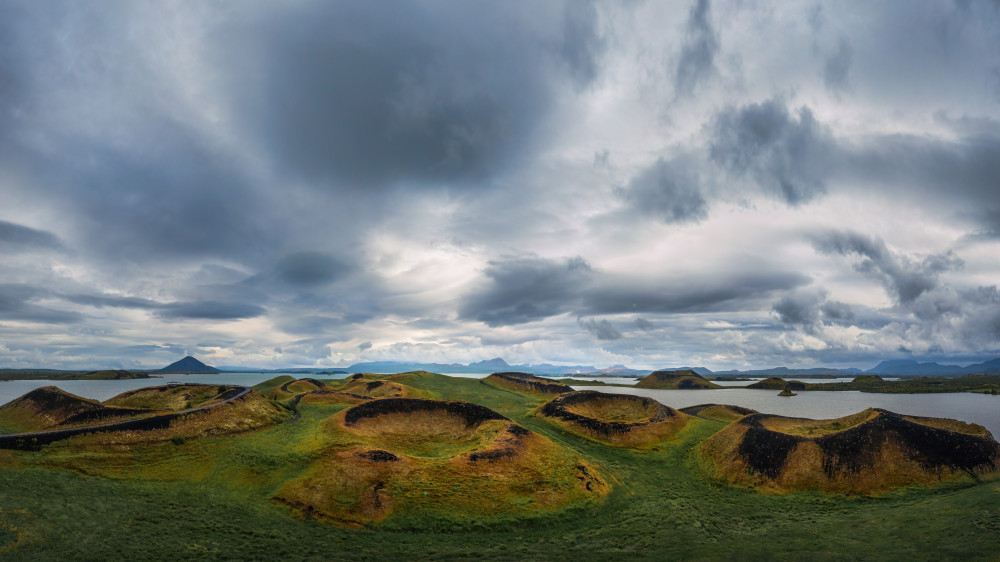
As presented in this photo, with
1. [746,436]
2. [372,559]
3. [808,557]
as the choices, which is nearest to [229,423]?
[372,559]

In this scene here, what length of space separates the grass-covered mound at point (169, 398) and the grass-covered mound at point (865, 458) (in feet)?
221

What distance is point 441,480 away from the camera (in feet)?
92.7

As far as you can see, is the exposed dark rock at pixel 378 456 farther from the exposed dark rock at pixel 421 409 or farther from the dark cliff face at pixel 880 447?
the dark cliff face at pixel 880 447

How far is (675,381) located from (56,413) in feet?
664

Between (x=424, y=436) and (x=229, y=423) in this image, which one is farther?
(x=424, y=436)

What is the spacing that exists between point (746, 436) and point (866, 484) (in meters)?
8.60

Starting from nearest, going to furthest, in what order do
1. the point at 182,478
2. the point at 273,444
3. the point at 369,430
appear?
the point at 182,478, the point at 273,444, the point at 369,430

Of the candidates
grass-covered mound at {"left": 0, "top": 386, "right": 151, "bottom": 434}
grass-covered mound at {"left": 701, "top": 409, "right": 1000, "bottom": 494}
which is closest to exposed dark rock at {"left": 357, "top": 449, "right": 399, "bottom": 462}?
grass-covered mound at {"left": 701, "top": 409, "right": 1000, "bottom": 494}

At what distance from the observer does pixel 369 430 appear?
40.2m

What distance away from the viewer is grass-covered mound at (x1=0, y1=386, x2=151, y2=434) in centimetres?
4188

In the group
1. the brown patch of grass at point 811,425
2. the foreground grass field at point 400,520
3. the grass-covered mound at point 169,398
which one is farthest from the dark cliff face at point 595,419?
the grass-covered mound at point 169,398

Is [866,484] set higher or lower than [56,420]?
lower

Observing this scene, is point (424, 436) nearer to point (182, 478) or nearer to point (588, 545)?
point (182, 478)

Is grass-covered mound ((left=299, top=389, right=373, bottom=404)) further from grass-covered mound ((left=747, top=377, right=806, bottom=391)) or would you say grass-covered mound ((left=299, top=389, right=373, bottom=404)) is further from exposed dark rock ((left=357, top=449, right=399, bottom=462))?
grass-covered mound ((left=747, top=377, right=806, bottom=391))
